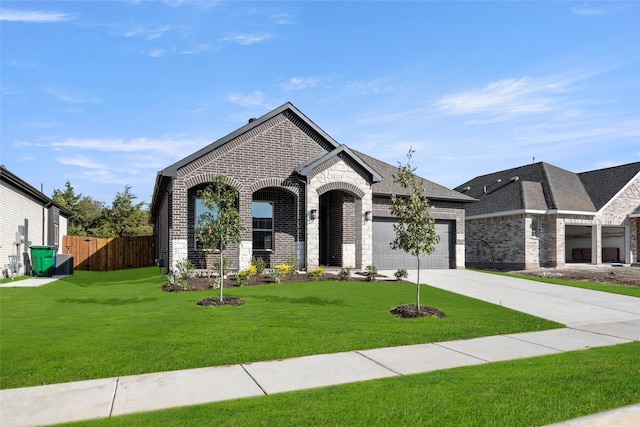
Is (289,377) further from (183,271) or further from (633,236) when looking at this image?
(633,236)

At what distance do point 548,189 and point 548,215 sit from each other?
88.7 inches

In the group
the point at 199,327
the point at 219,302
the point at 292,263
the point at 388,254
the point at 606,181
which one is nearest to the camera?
the point at 199,327

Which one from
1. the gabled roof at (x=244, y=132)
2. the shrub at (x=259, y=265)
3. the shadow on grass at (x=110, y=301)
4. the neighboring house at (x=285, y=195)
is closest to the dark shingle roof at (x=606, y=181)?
the neighboring house at (x=285, y=195)

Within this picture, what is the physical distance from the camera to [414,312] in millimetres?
10070

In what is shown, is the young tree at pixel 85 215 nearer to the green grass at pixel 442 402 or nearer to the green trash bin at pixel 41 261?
the green trash bin at pixel 41 261

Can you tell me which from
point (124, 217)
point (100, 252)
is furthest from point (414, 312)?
point (124, 217)

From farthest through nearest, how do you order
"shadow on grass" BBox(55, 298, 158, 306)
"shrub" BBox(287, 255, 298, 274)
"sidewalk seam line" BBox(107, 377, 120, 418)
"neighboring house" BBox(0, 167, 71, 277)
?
"neighboring house" BBox(0, 167, 71, 277) < "shrub" BBox(287, 255, 298, 274) < "shadow on grass" BBox(55, 298, 158, 306) < "sidewalk seam line" BBox(107, 377, 120, 418)

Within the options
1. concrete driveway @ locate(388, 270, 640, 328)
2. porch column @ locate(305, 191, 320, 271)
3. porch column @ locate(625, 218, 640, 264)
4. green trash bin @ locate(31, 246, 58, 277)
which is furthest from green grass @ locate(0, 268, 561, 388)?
porch column @ locate(625, 218, 640, 264)

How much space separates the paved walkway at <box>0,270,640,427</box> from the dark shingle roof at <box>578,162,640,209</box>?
23182 millimetres

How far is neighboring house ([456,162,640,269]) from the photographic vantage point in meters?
27.5

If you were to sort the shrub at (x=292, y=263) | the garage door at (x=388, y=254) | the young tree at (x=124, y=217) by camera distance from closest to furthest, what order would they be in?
the shrub at (x=292, y=263), the garage door at (x=388, y=254), the young tree at (x=124, y=217)

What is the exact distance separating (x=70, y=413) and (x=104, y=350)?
234cm

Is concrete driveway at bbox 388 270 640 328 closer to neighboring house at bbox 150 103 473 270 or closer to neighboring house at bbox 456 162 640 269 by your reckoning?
neighboring house at bbox 150 103 473 270

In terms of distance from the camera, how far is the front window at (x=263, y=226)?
748 inches
